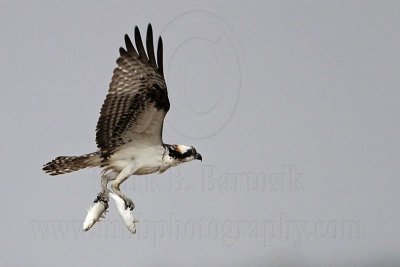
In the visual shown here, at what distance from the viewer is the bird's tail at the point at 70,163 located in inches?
1180

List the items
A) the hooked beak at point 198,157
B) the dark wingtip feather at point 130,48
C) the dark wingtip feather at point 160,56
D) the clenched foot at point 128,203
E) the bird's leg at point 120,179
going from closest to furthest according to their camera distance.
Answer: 1. the dark wingtip feather at point 160,56
2. the dark wingtip feather at point 130,48
3. the clenched foot at point 128,203
4. the bird's leg at point 120,179
5. the hooked beak at point 198,157

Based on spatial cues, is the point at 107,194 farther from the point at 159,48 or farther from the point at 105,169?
the point at 159,48

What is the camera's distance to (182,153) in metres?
30.1

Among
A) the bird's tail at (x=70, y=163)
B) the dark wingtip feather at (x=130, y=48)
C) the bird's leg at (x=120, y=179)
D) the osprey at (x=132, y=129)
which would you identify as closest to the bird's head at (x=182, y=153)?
the osprey at (x=132, y=129)

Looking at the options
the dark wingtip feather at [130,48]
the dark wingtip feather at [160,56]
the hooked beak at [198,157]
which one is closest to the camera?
the dark wingtip feather at [160,56]

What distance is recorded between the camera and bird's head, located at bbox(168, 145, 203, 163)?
98.6 feet

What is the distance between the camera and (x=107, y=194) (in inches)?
1192

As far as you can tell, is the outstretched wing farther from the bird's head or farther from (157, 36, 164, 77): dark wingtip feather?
the bird's head

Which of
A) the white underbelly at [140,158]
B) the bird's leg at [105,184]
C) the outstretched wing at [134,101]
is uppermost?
the outstretched wing at [134,101]

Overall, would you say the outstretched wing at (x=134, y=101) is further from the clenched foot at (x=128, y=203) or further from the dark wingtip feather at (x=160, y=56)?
the clenched foot at (x=128, y=203)

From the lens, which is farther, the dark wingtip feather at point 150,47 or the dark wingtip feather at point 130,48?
the dark wingtip feather at point 130,48

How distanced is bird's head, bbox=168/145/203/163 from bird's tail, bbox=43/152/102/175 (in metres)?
1.02

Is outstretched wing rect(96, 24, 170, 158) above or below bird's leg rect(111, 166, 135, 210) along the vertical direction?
above

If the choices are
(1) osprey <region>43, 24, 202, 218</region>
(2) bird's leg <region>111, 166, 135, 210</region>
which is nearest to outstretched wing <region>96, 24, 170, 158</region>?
(1) osprey <region>43, 24, 202, 218</region>
